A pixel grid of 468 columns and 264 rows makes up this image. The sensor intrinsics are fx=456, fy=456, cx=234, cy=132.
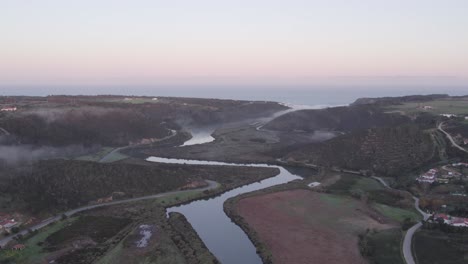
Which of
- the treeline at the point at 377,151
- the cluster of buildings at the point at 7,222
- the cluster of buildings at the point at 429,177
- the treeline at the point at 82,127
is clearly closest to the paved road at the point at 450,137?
the treeline at the point at 377,151

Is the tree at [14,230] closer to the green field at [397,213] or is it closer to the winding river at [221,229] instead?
the winding river at [221,229]

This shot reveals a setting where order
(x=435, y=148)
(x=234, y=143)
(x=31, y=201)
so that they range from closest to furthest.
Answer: (x=31, y=201) → (x=435, y=148) → (x=234, y=143)

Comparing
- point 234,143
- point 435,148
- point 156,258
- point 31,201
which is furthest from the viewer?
point 234,143

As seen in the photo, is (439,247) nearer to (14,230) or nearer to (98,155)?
(14,230)

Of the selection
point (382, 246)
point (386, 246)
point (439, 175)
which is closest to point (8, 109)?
point (382, 246)

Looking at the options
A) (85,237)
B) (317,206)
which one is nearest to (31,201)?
(85,237)

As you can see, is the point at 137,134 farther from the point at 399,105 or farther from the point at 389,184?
the point at 399,105
